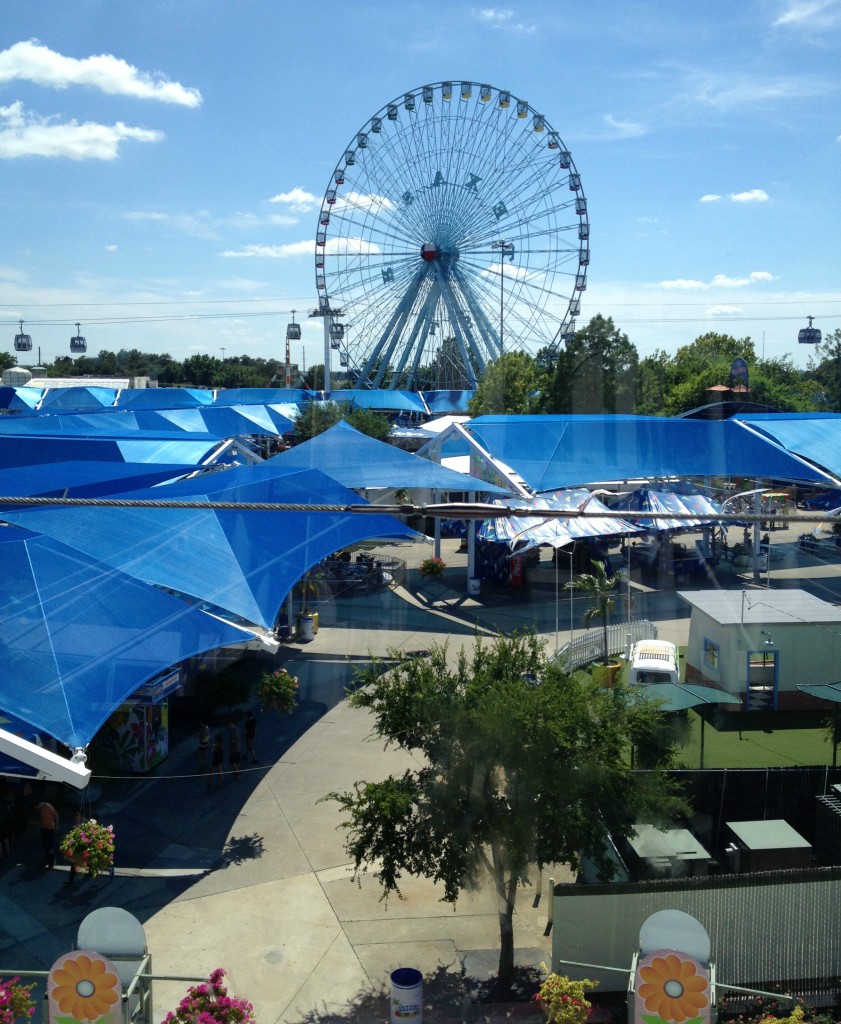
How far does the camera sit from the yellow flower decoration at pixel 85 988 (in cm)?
510

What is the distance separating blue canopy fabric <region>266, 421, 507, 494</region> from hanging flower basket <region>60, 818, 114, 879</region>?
956cm

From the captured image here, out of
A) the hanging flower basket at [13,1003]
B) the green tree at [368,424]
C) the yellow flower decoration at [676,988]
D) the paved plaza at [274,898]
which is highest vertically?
the green tree at [368,424]

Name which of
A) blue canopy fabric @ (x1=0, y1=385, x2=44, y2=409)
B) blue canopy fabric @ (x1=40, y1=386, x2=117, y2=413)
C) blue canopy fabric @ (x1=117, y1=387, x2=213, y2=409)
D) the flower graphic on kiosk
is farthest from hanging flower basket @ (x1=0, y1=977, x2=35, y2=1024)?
blue canopy fabric @ (x1=0, y1=385, x2=44, y2=409)

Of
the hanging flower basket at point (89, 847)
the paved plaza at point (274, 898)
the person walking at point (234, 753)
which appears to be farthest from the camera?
the person walking at point (234, 753)

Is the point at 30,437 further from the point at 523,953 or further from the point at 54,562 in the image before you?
the point at 523,953

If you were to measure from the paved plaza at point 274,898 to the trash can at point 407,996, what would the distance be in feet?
0.99

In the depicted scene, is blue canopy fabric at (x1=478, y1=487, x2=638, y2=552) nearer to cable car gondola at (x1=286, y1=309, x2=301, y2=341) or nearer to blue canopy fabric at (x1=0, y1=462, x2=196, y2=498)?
blue canopy fabric at (x1=0, y1=462, x2=196, y2=498)

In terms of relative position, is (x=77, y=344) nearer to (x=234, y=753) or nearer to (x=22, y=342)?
(x=22, y=342)

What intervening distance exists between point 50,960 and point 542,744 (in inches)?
146

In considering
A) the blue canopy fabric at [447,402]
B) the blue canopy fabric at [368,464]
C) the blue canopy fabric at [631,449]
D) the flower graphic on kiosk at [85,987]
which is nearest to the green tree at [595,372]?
the blue canopy fabric at [631,449]

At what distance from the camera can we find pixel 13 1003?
537cm

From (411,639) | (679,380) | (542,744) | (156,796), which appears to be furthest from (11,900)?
(679,380)

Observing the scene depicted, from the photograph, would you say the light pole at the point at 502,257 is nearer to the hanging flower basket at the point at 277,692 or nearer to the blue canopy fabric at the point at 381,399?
the blue canopy fabric at the point at 381,399

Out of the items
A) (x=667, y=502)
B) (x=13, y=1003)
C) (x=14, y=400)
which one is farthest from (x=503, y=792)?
(x=14, y=400)
